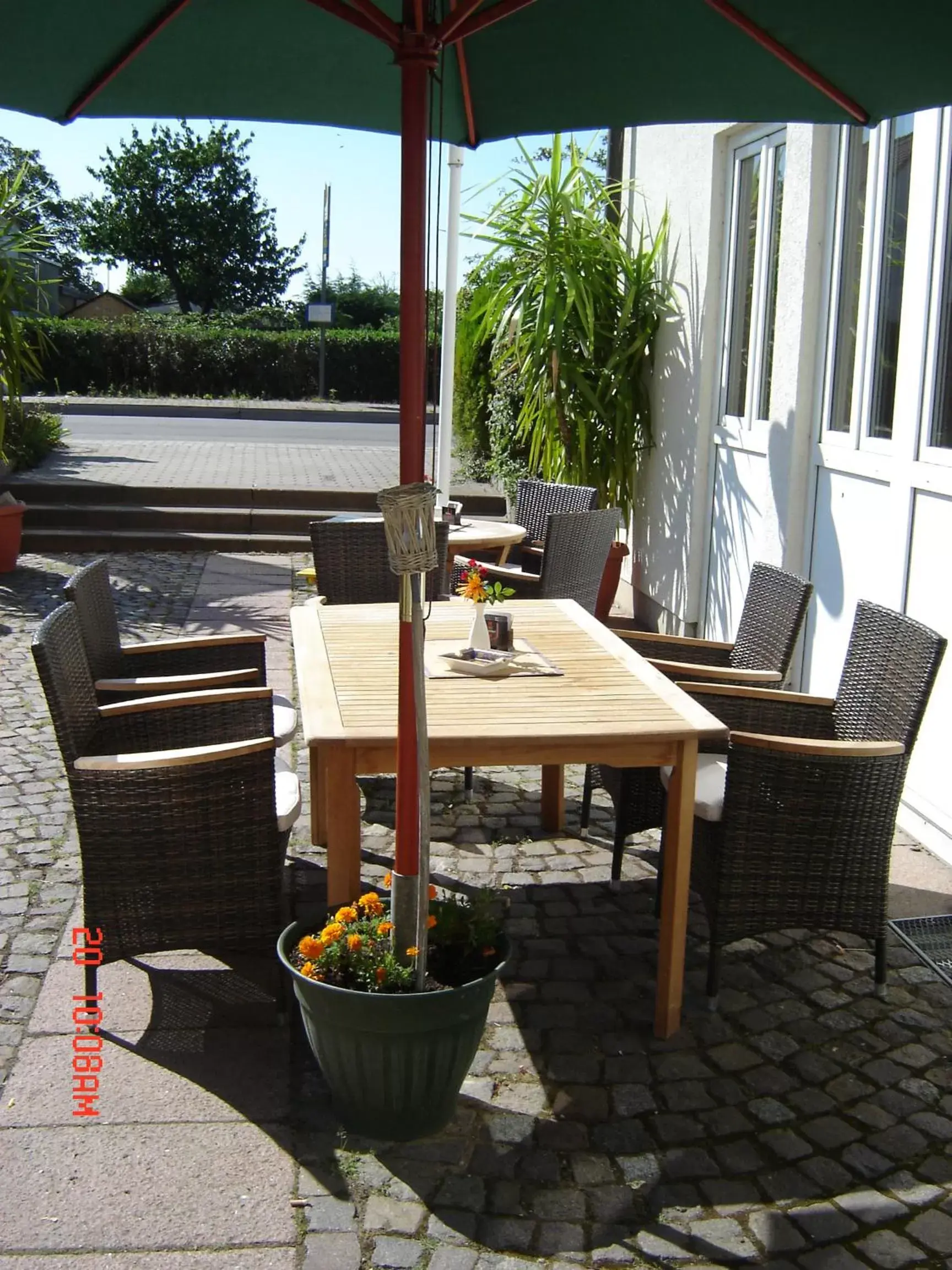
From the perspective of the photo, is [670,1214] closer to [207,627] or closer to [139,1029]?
[139,1029]

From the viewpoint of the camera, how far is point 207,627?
7.54m

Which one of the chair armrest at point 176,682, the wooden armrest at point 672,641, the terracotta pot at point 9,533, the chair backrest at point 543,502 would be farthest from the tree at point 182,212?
the chair armrest at point 176,682

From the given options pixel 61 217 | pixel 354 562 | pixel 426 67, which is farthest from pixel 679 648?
pixel 61 217

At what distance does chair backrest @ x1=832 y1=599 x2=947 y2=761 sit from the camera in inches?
129

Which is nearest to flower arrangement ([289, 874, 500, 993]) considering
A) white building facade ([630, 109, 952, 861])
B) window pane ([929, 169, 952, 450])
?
white building facade ([630, 109, 952, 861])

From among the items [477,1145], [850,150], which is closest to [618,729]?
[477,1145]

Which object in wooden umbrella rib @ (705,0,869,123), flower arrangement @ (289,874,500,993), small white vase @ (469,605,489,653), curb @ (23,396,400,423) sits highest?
wooden umbrella rib @ (705,0,869,123)

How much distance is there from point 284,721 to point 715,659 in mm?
1499

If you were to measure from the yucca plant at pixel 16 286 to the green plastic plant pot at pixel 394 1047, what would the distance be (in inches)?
268

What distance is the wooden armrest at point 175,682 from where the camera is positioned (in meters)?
3.71

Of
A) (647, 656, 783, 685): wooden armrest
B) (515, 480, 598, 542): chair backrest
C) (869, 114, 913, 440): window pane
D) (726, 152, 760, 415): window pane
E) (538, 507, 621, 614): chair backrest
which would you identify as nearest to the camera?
(647, 656, 783, 685): wooden armrest

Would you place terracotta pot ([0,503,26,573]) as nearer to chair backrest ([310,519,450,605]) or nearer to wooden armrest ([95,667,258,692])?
chair backrest ([310,519,450,605])

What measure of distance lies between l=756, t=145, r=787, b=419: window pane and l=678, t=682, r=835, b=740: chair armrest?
2.73m

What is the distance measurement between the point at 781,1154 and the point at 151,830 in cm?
160
